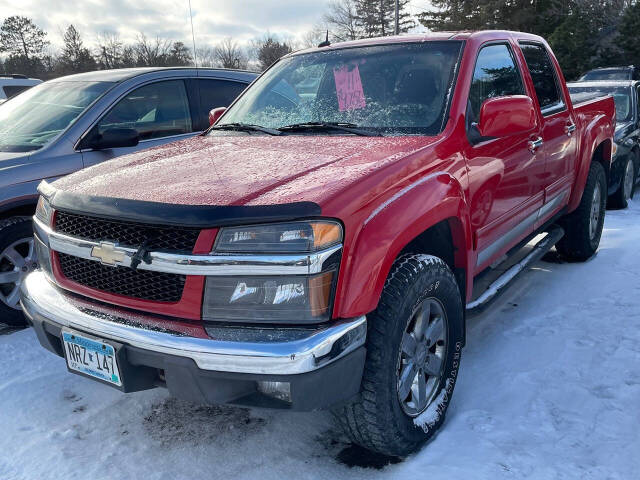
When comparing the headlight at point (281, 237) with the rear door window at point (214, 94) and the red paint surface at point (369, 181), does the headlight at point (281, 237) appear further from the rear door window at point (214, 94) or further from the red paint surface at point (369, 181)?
the rear door window at point (214, 94)

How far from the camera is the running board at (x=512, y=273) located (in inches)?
117

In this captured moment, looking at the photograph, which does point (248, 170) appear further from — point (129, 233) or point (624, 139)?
point (624, 139)

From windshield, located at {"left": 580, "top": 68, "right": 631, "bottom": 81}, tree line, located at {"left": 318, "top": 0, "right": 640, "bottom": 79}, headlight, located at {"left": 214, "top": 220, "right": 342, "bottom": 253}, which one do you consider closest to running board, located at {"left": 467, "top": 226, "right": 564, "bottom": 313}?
headlight, located at {"left": 214, "top": 220, "right": 342, "bottom": 253}

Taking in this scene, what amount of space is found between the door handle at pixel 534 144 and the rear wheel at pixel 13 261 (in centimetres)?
326

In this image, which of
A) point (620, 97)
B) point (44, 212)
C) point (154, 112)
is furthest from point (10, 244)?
point (620, 97)

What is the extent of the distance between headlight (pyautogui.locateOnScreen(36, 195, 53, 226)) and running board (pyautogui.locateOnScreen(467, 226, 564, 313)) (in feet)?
6.71

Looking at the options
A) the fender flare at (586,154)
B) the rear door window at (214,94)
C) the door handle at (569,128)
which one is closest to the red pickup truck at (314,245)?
the door handle at (569,128)

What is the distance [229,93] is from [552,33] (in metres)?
29.0

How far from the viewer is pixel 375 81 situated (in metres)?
3.02

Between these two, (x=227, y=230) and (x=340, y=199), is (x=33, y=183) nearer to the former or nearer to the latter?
(x=227, y=230)

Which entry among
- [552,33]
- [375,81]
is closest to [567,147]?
[375,81]

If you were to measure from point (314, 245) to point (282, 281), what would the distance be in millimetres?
165

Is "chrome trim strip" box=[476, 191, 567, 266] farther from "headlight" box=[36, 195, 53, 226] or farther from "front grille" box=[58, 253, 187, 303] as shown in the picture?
"headlight" box=[36, 195, 53, 226]

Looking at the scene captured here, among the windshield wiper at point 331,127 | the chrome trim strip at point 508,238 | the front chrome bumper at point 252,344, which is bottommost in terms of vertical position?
the chrome trim strip at point 508,238
